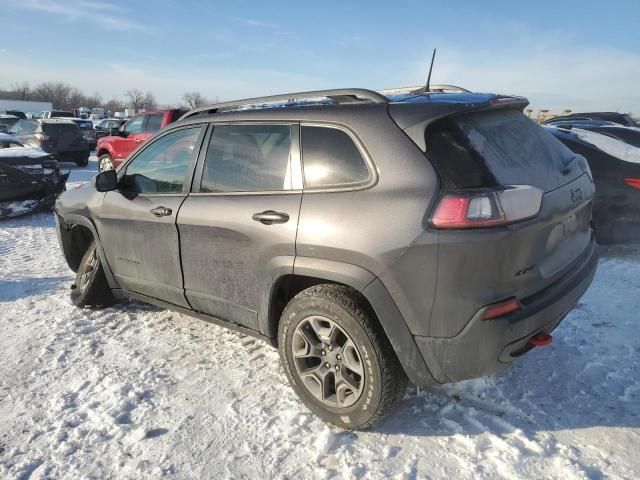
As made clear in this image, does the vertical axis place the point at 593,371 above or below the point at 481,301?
below

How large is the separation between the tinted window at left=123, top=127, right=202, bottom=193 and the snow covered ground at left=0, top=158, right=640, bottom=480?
1203 millimetres

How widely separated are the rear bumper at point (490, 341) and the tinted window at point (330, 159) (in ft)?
2.97

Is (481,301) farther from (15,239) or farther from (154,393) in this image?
(15,239)

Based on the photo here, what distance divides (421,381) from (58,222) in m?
3.97

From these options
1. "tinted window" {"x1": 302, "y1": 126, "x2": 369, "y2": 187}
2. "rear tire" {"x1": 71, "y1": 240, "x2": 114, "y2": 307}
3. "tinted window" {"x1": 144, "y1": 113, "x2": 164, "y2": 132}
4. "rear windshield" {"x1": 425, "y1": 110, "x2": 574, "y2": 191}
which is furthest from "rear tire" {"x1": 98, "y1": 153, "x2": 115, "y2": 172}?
"rear windshield" {"x1": 425, "y1": 110, "x2": 574, "y2": 191}

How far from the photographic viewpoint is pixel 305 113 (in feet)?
9.12

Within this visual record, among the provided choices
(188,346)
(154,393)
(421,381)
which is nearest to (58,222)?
(188,346)

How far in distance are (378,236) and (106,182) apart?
2.52 meters

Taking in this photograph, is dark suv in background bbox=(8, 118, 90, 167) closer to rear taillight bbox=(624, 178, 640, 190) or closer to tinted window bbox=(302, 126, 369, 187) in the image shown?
tinted window bbox=(302, 126, 369, 187)

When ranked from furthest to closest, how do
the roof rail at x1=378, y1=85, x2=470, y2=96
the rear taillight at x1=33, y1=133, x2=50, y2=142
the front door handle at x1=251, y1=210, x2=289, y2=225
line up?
the rear taillight at x1=33, y1=133, x2=50, y2=142, the roof rail at x1=378, y1=85, x2=470, y2=96, the front door handle at x1=251, y1=210, x2=289, y2=225

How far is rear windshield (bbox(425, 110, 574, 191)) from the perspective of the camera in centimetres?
223

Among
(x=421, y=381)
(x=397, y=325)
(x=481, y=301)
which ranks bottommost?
Answer: (x=421, y=381)

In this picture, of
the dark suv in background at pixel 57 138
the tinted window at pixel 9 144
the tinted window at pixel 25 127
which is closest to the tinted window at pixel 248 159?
the tinted window at pixel 9 144

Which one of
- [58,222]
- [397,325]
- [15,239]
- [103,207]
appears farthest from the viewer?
[15,239]
